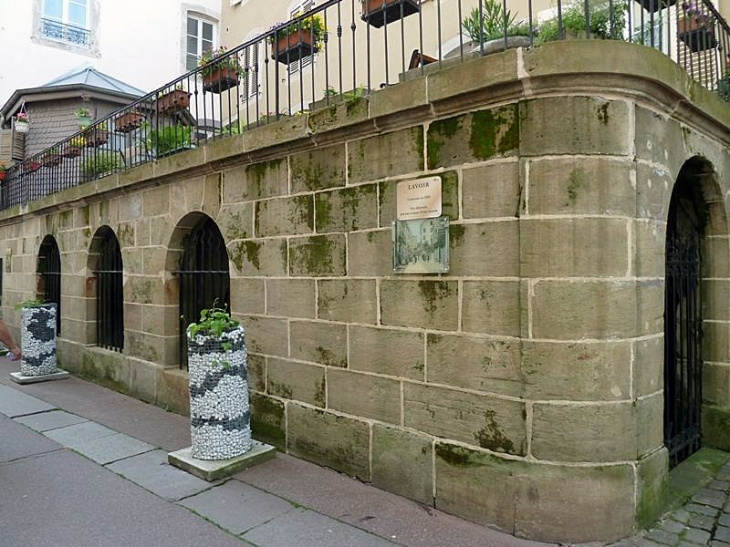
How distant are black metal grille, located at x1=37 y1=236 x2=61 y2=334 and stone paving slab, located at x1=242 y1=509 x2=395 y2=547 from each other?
7.58 m

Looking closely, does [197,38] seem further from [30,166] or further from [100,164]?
[100,164]

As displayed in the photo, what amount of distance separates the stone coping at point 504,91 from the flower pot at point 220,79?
4.74ft

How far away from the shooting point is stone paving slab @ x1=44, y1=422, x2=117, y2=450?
505 cm

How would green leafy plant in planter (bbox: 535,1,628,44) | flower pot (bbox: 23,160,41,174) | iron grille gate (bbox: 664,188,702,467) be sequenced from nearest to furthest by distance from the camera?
1. green leafy plant in planter (bbox: 535,1,628,44)
2. iron grille gate (bbox: 664,188,702,467)
3. flower pot (bbox: 23,160,41,174)

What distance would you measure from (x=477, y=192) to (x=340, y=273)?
1297 mm

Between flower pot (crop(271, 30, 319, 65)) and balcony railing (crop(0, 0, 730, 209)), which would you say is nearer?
balcony railing (crop(0, 0, 730, 209))

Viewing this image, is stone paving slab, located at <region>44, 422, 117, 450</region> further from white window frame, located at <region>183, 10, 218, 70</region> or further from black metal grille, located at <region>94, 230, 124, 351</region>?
→ white window frame, located at <region>183, 10, 218, 70</region>

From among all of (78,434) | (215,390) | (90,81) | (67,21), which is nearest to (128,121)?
(78,434)

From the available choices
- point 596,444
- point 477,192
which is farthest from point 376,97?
point 596,444

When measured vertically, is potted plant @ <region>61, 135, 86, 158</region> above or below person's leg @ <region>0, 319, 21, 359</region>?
above

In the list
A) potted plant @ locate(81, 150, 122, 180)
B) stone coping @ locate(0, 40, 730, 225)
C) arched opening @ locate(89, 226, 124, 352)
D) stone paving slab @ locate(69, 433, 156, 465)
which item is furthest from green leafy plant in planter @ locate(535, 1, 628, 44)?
potted plant @ locate(81, 150, 122, 180)

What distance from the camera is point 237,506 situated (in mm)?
3666

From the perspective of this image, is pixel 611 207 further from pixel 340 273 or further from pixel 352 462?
Result: pixel 352 462

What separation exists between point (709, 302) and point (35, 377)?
27.1ft
